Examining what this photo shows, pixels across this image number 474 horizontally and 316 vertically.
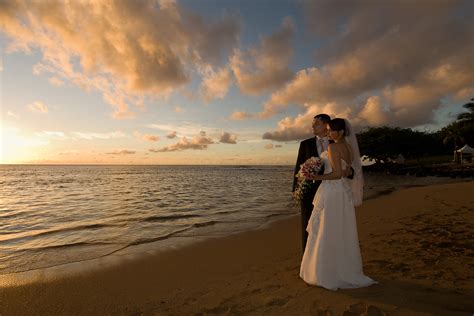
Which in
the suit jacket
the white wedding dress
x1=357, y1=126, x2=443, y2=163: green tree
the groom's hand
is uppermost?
x1=357, y1=126, x2=443, y2=163: green tree

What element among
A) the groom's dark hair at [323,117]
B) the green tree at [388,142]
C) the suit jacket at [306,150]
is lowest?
the suit jacket at [306,150]

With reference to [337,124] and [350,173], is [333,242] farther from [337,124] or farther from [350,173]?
[337,124]

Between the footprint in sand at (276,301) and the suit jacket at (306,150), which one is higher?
the suit jacket at (306,150)

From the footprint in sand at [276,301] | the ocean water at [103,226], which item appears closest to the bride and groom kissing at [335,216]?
the footprint in sand at [276,301]

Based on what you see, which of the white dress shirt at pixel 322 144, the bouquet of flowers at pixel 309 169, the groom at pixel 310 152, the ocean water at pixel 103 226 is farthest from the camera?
the ocean water at pixel 103 226

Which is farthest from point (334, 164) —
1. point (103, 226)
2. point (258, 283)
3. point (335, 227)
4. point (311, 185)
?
point (103, 226)

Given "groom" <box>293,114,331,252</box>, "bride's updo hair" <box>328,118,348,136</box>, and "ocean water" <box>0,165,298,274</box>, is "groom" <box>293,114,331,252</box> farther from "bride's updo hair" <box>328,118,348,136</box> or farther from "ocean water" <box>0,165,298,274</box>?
"ocean water" <box>0,165,298,274</box>

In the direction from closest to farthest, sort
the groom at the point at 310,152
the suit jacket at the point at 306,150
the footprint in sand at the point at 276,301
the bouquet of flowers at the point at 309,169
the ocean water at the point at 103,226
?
1. the footprint in sand at the point at 276,301
2. the bouquet of flowers at the point at 309,169
3. the groom at the point at 310,152
4. the suit jacket at the point at 306,150
5. the ocean water at the point at 103,226

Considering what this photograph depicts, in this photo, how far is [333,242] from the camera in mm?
4855

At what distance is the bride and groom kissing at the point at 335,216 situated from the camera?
479 centimetres

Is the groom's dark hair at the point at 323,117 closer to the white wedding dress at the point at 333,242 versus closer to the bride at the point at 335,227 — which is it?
the bride at the point at 335,227

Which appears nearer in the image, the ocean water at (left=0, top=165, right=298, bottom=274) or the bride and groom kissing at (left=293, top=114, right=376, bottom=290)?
the bride and groom kissing at (left=293, top=114, right=376, bottom=290)

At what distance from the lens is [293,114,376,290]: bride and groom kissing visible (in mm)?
4793

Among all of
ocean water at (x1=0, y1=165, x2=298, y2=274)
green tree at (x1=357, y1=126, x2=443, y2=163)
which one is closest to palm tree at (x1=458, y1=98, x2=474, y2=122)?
green tree at (x1=357, y1=126, x2=443, y2=163)
